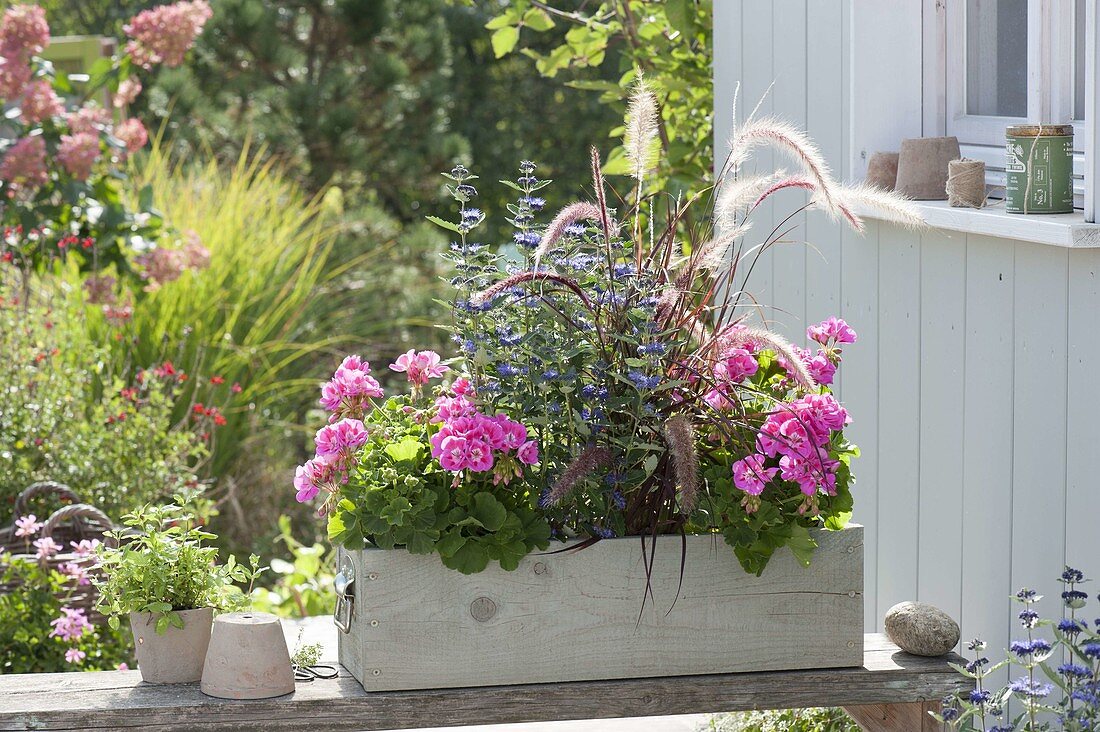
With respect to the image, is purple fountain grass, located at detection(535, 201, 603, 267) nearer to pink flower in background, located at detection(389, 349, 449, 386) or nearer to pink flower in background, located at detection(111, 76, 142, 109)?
pink flower in background, located at detection(389, 349, 449, 386)

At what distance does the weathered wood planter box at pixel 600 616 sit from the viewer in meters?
1.73

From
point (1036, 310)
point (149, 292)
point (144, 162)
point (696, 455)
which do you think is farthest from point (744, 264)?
point (144, 162)

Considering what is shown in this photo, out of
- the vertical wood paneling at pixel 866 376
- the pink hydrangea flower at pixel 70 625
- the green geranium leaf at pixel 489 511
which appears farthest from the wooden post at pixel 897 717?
the pink hydrangea flower at pixel 70 625

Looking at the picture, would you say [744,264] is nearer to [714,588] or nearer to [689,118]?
[689,118]

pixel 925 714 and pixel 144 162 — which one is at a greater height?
pixel 144 162

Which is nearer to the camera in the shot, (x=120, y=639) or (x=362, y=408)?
(x=362, y=408)

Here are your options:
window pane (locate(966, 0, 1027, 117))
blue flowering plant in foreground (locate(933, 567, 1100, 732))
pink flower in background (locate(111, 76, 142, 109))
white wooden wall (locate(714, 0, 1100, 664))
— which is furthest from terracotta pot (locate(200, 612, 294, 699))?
pink flower in background (locate(111, 76, 142, 109))

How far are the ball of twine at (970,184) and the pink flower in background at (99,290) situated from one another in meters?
2.89

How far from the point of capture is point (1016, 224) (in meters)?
1.81

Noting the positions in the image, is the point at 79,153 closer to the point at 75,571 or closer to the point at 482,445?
the point at 75,571

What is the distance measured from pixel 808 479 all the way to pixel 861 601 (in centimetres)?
24

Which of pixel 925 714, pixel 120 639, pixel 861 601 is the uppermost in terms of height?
pixel 861 601

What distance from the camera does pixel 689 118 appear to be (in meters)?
3.76

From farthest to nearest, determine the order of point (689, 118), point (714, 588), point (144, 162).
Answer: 1. point (144, 162)
2. point (689, 118)
3. point (714, 588)
